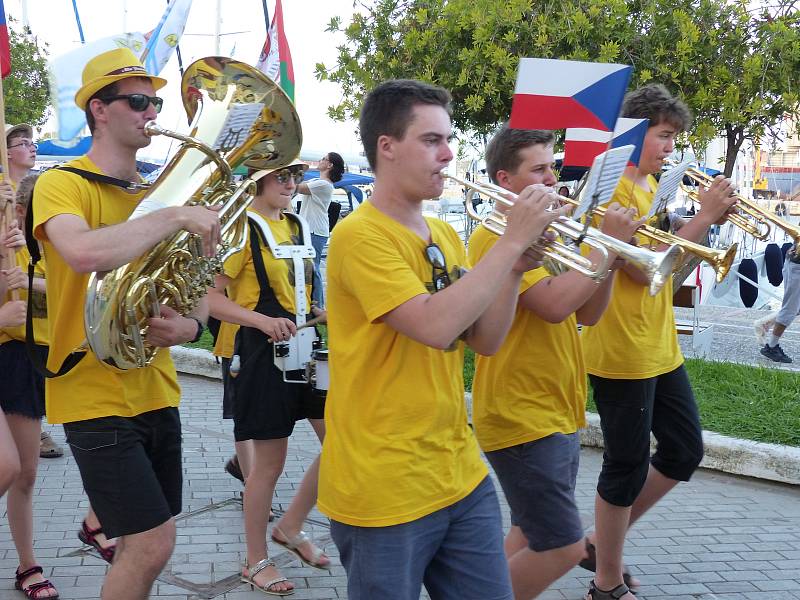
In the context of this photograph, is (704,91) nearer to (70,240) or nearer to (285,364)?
(285,364)

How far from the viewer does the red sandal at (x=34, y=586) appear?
3.86 meters

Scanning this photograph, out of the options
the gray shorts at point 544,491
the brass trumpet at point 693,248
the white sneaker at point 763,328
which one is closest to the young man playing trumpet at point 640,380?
the brass trumpet at point 693,248

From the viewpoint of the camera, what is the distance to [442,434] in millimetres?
2391

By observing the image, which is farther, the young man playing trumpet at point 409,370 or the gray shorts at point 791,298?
the gray shorts at point 791,298

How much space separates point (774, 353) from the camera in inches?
359

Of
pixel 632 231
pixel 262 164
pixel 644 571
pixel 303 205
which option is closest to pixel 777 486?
pixel 644 571

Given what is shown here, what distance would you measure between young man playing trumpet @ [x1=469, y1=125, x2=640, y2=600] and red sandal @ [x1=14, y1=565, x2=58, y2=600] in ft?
6.52

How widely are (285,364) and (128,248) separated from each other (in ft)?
5.15

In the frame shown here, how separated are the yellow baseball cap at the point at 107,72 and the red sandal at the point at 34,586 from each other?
6.66ft

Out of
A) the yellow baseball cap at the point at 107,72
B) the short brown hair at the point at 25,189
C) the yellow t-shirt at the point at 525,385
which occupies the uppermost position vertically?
the yellow baseball cap at the point at 107,72

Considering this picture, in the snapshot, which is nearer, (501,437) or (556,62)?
(556,62)

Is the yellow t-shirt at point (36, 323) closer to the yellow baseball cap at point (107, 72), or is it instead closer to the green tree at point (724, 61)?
the yellow baseball cap at point (107, 72)

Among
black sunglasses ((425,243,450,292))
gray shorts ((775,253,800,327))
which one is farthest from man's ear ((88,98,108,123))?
gray shorts ((775,253,800,327))

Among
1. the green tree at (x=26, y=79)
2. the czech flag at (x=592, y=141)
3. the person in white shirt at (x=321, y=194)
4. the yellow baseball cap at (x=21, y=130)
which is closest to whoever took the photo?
the czech flag at (x=592, y=141)
